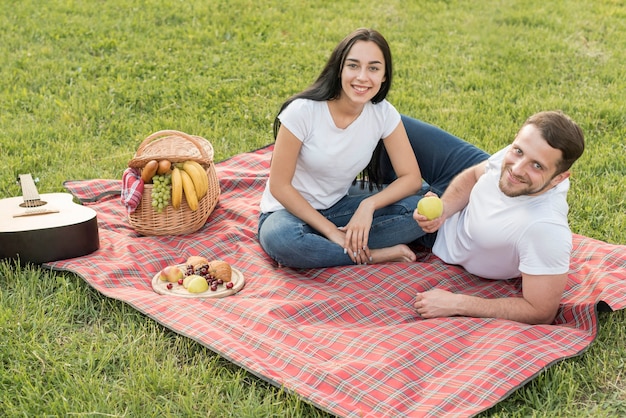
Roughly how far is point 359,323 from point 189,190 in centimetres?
148

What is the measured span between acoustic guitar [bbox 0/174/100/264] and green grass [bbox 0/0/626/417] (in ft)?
0.46

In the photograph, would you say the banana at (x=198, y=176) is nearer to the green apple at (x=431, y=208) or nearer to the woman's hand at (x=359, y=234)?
the woman's hand at (x=359, y=234)

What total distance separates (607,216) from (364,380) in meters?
2.56

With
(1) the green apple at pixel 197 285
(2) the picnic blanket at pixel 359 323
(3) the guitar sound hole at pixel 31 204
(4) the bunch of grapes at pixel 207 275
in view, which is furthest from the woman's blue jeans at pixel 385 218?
(3) the guitar sound hole at pixel 31 204

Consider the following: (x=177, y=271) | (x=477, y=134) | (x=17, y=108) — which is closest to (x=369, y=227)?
(x=177, y=271)

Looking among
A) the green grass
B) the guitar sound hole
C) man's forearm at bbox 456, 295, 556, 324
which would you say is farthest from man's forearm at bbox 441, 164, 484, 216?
the guitar sound hole

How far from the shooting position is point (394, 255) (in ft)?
14.4

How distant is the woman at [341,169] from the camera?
415cm

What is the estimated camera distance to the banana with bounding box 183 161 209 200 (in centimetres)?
470

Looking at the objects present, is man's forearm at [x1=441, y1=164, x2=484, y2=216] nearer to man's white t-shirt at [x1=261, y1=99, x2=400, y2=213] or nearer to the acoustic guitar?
man's white t-shirt at [x1=261, y1=99, x2=400, y2=213]

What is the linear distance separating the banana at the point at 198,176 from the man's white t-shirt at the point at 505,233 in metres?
1.51

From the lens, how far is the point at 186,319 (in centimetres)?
364

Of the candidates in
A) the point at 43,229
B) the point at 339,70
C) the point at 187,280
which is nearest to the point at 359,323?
the point at 187,280

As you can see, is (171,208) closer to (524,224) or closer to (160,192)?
(160,192)
